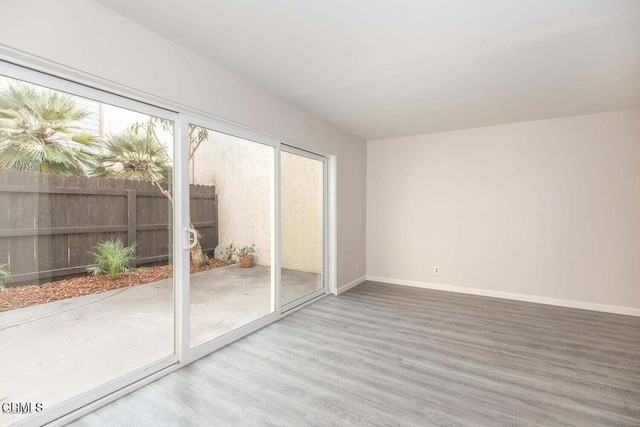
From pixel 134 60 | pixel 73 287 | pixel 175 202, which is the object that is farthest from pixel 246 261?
pixel 134 60

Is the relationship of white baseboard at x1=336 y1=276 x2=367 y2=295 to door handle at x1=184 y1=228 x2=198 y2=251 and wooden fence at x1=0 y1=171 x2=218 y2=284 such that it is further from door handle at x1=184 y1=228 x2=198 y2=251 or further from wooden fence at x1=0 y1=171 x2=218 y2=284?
wooden fence at x1=0 y1=171 x2=218 y2=284

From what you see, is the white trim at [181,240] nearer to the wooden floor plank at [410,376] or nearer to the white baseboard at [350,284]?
the wooden floor plank at [410,376]

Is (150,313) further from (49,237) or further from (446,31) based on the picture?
(446,31)

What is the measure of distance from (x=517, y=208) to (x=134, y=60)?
464 cm

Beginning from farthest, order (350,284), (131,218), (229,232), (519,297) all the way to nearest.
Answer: (350,284) → (519,297) → (229,232) → (131,218)

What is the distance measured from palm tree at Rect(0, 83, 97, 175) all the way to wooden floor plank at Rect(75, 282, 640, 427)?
1.56m

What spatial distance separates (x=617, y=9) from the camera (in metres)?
1.81

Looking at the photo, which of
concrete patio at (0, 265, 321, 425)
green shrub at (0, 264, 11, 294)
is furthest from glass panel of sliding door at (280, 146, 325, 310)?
green shrub at (0, 264, 11, 294)

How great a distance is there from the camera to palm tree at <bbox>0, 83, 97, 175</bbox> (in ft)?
5.38

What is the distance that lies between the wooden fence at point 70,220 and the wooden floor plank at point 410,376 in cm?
97

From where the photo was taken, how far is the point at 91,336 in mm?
2131

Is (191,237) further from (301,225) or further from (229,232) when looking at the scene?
(301,225)

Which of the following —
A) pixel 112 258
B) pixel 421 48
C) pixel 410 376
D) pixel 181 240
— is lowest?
pixel 410 376

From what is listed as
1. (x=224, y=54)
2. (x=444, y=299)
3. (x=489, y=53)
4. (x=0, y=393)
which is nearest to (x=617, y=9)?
(x=489, y=53)
